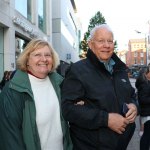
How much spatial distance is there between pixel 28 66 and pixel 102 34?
2.37 feet

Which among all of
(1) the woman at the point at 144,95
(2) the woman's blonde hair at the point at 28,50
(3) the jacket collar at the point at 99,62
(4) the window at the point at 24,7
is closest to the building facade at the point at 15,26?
(4) the window at the point at 24,7

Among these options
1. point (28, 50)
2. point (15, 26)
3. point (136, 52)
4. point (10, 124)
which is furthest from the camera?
point (136, 52)

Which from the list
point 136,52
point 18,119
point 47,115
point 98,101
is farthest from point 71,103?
point 136,52

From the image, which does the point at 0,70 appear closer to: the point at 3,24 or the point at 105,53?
the point at 3,24

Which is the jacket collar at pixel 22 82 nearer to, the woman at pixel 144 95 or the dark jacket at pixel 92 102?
the dark jacket at pixel 92 102

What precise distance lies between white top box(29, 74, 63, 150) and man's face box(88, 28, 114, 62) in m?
0.55

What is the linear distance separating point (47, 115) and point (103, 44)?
2.50ft

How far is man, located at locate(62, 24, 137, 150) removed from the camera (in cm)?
305

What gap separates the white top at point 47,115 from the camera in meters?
3.32

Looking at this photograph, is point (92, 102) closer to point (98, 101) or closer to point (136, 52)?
point (98, 101)

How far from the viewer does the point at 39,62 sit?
3408 mm

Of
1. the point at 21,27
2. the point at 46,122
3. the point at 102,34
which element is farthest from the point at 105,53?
the point at 21,27

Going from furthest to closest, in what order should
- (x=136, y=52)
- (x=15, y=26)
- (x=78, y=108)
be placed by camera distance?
(x=136, y=52) < (x=15, y=26) < (x=78, y=108)

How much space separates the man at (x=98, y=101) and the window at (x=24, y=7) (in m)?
16.4
